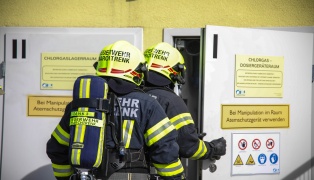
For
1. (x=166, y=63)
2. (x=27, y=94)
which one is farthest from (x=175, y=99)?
(x=27, y=94)

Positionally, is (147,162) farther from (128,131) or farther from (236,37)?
(236,37)

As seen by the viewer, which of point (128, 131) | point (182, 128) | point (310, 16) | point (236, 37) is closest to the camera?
point (128, 131)

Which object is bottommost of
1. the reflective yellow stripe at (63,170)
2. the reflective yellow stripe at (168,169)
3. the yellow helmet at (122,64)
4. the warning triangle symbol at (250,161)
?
the warning triangle symbol at (250,161)

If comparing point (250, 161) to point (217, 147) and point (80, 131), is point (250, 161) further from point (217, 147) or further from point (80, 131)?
point (80, 131)

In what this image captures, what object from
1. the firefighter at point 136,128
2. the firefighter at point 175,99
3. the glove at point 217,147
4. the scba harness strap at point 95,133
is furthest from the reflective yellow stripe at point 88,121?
the glove at point 217,147

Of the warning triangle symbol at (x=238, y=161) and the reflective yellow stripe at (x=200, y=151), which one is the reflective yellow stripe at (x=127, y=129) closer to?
the reflective yellow stripe at (x=200, y=151)

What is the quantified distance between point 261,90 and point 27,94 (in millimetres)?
2341

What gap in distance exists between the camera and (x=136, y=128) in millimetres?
3891

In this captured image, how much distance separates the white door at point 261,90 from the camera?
5180 millimetres

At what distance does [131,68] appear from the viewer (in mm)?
4078

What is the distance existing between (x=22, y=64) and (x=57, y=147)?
1.99 m

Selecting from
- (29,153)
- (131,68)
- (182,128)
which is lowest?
(29,153)

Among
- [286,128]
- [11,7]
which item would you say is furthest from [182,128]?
[11,7]

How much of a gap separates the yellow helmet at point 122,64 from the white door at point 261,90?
1.14 meters
